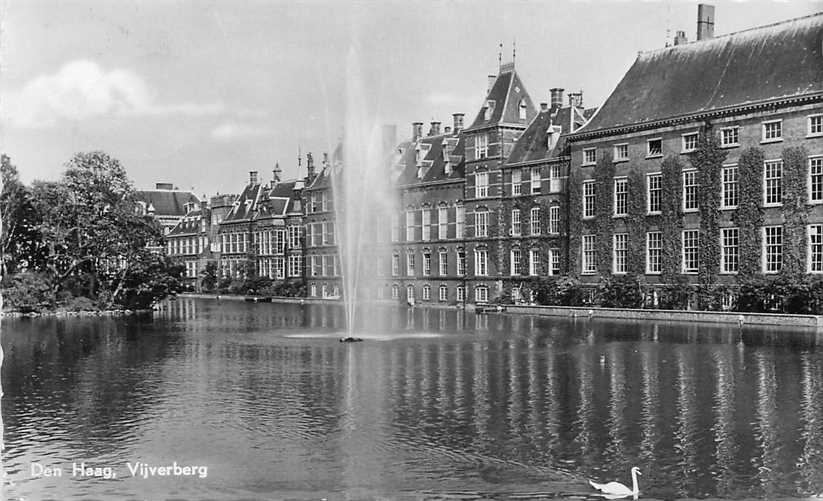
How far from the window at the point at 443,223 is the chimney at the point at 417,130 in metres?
11.1

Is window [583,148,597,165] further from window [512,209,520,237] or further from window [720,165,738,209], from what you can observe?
window [720,165,738,209]

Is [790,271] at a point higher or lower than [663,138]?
lower

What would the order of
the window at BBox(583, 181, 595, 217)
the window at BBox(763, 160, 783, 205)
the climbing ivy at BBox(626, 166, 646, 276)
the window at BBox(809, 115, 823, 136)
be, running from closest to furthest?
the window at BBox(809, 115, 823, 136)
the window at BBox(763, 160, 783, 205)
the climbing ivy at BBox(626, 166, 646, 276)
the window at BBox(583, 181, 595, 217)

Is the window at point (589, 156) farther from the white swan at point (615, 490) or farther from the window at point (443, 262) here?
the white swan at point (615, 490)

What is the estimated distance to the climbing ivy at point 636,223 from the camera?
58.8m

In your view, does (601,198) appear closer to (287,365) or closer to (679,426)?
(287,365)

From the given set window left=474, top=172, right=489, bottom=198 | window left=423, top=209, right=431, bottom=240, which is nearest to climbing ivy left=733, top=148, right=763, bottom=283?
window left=474, top=172, right=489, bottom=198

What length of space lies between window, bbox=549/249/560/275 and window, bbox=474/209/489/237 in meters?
7.79

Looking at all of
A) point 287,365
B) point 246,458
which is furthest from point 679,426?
point 287,365

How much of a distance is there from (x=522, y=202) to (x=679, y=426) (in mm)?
52202

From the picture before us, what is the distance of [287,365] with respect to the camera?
30250 millimetres

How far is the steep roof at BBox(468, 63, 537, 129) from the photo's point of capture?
240 feet

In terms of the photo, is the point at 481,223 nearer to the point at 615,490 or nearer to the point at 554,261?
the point at 554,261

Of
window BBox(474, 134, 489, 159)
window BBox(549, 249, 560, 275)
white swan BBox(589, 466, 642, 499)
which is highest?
window BBox(474, 134, 489, 159)
